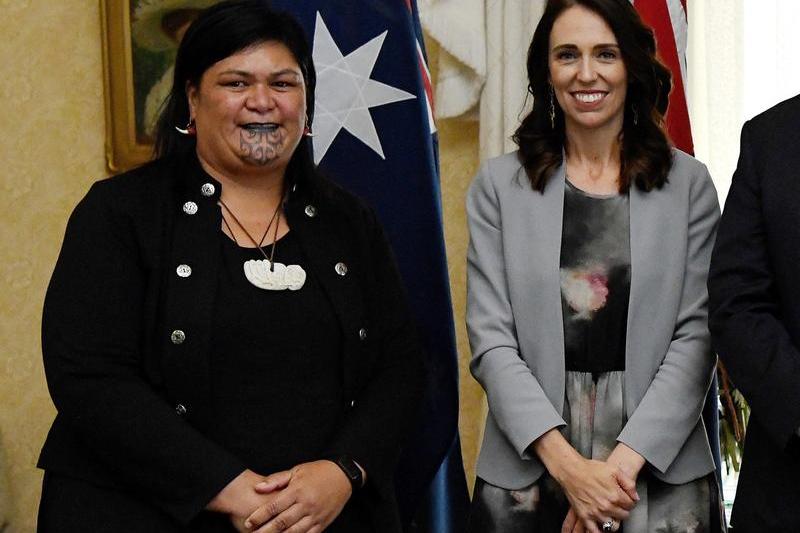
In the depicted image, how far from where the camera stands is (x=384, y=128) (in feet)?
10.1

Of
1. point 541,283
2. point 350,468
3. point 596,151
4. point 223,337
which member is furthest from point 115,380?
point 596,151

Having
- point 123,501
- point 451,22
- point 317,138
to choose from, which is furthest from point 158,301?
point 451,22

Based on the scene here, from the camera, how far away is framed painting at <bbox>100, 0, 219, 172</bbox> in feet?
12.8

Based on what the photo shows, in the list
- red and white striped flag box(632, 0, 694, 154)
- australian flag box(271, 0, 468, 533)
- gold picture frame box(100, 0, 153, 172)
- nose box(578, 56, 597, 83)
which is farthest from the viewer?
gold picture frame box(100, 0, 153, 172)

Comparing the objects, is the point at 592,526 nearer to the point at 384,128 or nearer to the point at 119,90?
the point at 384,128

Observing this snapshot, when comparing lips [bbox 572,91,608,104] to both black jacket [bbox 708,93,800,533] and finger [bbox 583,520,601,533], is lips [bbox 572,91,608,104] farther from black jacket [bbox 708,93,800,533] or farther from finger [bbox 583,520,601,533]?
finger [bbox 583,520,601,533]

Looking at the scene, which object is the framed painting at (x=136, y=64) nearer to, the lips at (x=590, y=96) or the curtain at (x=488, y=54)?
the curtain at (x=488, y=54)

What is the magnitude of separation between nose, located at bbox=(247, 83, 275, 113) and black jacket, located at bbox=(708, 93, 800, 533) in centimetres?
91

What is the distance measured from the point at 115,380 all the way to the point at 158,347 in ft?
0.34

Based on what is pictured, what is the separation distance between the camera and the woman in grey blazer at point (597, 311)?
2359mm

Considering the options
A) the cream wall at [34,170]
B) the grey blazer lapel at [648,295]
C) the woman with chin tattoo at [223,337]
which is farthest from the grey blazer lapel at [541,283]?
the cream wall at [34,170]

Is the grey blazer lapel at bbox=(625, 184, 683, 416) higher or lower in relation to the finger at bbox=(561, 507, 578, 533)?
higher

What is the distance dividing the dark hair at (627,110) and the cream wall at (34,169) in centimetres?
190

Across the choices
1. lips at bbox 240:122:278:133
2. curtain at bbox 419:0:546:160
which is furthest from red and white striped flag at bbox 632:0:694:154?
lips at bbox 240:122:278:133
